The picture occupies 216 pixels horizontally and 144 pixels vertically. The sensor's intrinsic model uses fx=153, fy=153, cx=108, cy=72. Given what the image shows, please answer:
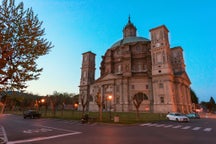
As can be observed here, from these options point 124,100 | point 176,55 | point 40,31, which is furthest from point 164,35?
point 40,31

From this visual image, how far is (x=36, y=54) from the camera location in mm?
9906

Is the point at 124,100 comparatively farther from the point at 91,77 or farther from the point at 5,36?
the point at 5,36

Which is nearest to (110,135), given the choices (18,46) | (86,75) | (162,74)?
(18,46)

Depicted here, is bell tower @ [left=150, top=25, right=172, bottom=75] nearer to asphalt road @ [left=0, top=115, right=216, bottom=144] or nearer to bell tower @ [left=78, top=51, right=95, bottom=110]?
bell tower @ [left=78, top=51, right=95, bottom=110]

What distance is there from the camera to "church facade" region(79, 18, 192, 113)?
48656 mm

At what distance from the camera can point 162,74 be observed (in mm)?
48719

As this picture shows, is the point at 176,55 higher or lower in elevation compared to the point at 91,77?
higher

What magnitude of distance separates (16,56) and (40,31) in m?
2.17

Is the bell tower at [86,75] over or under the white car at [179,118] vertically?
over

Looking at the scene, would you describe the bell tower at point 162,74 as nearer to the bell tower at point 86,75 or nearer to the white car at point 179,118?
the white car at point 179,118

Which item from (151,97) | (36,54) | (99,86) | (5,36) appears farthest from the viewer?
(99,86)

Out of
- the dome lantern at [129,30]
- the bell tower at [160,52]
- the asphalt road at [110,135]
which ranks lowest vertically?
the asphalt road at [110,135]

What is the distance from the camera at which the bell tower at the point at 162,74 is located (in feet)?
153

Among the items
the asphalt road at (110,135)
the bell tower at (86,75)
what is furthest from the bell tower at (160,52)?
the asphalt road at (110,135)
